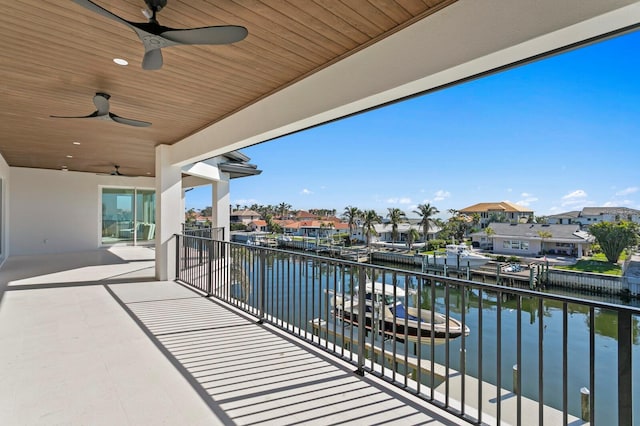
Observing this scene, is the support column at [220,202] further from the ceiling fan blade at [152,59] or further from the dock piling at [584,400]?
the dock piling at [584,400]

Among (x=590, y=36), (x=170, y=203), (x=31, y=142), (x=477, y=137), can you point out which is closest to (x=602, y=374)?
(x=590, y=36)

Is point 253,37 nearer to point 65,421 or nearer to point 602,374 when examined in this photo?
point 65,421

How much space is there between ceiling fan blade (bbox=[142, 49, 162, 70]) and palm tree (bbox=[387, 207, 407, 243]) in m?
26.1

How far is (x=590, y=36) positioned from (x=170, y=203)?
6207 mm

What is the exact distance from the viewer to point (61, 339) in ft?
10.1

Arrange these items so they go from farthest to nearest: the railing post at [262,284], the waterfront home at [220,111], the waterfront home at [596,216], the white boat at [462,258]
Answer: the white boat at [462,258] < the waterfront home at [596,216] < the railing post at [262,284] < the waterfront home at [220,111]

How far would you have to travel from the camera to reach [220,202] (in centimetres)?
980

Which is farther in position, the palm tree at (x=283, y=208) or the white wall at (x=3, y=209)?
the palm tree at (x=283, y=208)

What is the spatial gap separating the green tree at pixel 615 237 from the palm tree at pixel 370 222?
21832 mm

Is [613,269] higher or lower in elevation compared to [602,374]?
higher

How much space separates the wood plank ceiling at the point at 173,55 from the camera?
2.22 meters

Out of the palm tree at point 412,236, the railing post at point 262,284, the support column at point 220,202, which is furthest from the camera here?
the palm tree at point 412,236

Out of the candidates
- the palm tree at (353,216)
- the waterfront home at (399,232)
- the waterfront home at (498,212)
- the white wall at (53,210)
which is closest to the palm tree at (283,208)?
the palm tree at (353,216)

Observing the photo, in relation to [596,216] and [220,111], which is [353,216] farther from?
[220,111]
